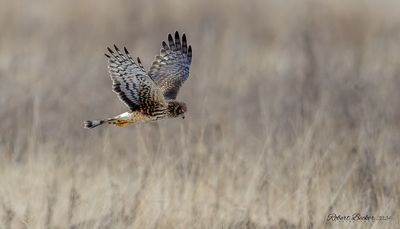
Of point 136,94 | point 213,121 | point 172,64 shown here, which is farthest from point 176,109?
point 213,121

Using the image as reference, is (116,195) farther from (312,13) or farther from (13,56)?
(312,13)

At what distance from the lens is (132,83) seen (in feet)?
20.6

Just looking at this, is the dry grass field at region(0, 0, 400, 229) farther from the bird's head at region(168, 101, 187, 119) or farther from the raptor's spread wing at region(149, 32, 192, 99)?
the raptor's spread wing at region(149, 32, 192, 99)

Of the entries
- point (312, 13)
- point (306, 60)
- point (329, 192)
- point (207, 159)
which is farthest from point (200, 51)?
point (329, 192)

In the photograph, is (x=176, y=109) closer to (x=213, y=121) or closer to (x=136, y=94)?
(x=136, y=94)

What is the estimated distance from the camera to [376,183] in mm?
6836

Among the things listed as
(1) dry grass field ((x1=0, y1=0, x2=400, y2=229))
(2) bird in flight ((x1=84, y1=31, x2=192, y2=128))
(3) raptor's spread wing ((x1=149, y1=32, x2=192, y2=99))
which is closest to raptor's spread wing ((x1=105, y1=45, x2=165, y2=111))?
(2) bird in flight ((x1=84, y1=31, x2=192, y2=128))

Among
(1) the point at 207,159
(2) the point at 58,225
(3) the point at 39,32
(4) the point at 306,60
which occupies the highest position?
(3) the point at 39,32

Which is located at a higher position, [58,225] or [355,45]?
[355,45]

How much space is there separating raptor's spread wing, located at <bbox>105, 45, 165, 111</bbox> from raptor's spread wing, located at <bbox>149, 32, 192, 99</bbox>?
58 centimetres

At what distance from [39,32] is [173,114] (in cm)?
582

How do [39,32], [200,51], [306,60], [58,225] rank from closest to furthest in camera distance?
[58,225] < [306,60] < [200,51] < [39,32]

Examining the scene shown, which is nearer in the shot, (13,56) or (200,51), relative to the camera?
(13,56)

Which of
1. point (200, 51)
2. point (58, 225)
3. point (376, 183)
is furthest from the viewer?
point (200, 51)
